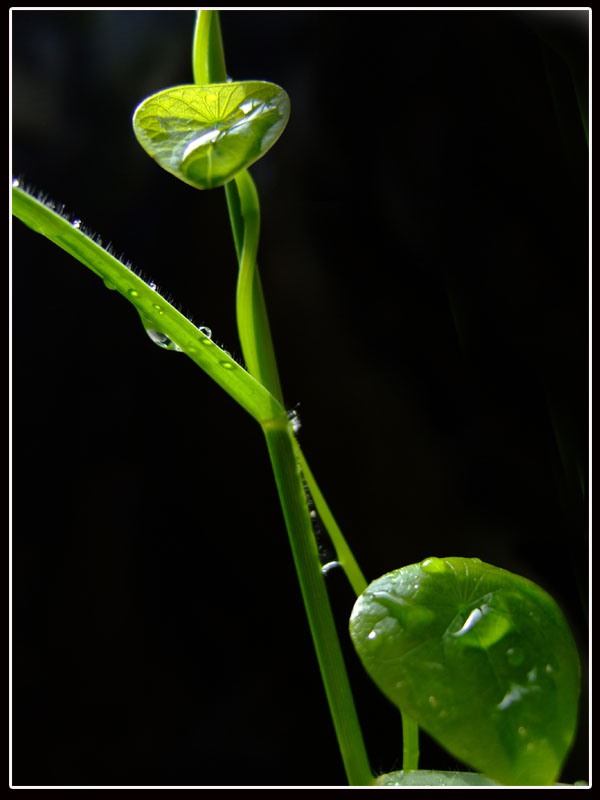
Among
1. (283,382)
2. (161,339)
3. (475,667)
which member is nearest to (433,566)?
(475,667)

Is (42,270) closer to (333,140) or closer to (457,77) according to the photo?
(333,140)

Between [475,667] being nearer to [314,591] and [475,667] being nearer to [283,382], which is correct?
[314,591]

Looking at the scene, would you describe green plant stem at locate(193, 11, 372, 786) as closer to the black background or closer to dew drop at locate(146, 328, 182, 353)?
dew drop at locate(146, 328, 182, 353)

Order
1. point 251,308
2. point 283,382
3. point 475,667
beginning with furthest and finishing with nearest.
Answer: point 283,382 < point 251,308 < point 475,667

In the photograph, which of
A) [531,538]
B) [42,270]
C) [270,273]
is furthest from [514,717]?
[42,270]

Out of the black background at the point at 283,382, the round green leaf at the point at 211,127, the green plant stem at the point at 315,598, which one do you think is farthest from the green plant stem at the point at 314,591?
the black background at the point at 283,382

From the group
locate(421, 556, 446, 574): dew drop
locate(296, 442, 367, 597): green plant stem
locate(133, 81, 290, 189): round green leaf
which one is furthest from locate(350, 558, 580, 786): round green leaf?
locate(133, 81, 290, 189): round green leaf
